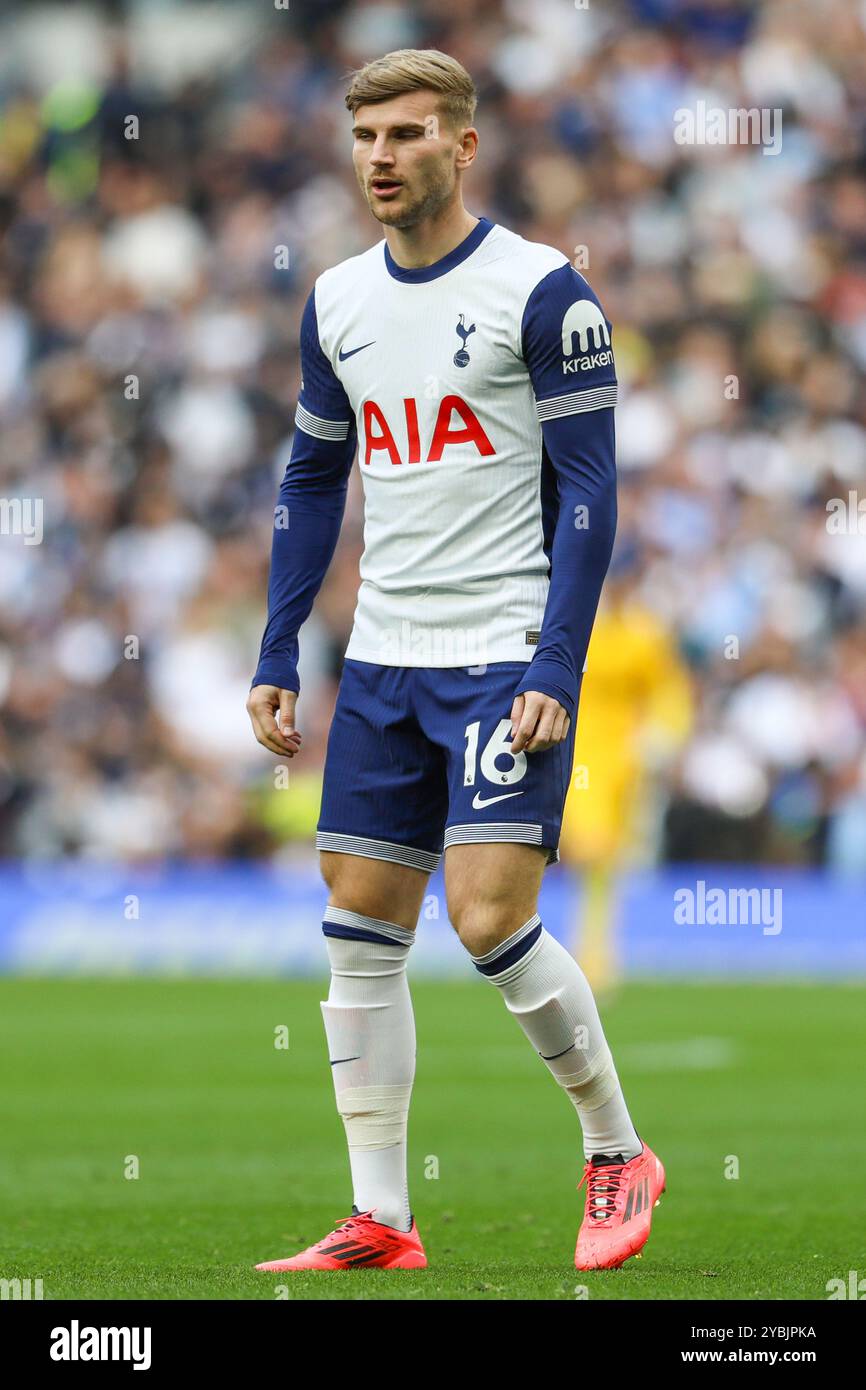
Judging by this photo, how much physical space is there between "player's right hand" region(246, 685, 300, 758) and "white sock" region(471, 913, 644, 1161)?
679 mm

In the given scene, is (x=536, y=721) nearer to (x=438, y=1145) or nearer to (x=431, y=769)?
(x=431, y=769)

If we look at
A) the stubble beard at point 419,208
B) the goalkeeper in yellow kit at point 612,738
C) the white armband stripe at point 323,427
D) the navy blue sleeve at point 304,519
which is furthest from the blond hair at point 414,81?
the goalkeeper in yellow kit at point 612,738

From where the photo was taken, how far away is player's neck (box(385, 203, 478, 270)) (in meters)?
4.71

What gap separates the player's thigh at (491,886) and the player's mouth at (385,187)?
1.36 meters

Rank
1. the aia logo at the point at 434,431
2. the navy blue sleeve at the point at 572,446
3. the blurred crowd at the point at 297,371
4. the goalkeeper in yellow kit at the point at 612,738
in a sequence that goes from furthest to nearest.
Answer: the blurred crowd at the point at 297,371 < the goalkeeper in yellow kit at the point at 612,738 < the aia logo at the point at 434,431 < the navy blue sleeve at the point at 572,446

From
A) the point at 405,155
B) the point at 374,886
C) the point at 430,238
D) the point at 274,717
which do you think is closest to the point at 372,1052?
the point at 374,886

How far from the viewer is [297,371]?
1669 cm

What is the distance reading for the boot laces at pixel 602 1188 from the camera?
4.67 metres

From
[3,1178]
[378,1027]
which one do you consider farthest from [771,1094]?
[378,1027]

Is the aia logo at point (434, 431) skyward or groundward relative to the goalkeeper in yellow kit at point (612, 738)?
skyward

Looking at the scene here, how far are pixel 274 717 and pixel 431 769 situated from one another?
41 cm

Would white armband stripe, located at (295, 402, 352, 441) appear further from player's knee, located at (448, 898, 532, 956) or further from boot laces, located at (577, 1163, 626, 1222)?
boot laces, located at (577, 1163, 626, 1222)

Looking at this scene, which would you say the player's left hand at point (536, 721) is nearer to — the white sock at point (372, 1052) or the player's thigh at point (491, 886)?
the player's thigh at point (491, 886)

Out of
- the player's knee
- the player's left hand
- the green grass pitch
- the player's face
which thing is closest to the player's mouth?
the player's face
